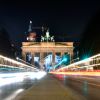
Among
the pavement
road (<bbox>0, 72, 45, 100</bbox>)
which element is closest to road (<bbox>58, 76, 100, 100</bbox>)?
the pavement

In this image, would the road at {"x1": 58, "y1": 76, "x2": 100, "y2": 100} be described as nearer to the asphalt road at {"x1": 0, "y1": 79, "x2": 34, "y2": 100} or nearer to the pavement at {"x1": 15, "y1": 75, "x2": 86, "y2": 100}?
the pavement at {"x1": 15, "y1": 75, "x2": 86, "y2": 100}

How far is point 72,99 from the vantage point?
15.4 meters

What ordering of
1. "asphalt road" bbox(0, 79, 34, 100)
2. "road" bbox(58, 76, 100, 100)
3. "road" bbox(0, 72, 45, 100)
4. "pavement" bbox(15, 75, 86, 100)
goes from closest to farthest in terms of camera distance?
"pavement" bbox(15, 75, 86, 100), "asphalt road" bbox(0, 79, 34, 100), "road" bbox(58, 76, 100, 100), "road" bbox(0, 72, 45, 100)

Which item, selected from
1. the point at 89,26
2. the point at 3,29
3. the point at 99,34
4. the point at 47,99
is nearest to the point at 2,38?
the point at 3,29

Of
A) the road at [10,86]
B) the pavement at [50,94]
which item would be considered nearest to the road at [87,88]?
the pavement at [50,94]

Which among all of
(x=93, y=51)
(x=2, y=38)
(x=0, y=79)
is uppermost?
(x=2, y=38)

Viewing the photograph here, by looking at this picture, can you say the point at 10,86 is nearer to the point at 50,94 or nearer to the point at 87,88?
the point at 87,88

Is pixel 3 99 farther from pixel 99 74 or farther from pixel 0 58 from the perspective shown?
pixel 99 74

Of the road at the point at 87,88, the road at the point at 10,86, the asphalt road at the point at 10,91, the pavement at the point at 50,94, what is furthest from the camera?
the road at the point at 10,86

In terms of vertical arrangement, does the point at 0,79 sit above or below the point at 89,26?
below

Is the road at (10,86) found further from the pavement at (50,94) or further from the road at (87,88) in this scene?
the road at (87,88)

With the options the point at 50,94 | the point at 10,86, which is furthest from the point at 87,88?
the point at 10,86

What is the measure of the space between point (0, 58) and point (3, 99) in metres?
20.0

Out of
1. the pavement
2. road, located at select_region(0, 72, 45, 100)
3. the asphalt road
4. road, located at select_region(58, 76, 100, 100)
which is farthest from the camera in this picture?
road, located at select_region(0, 72, 45, 100)
